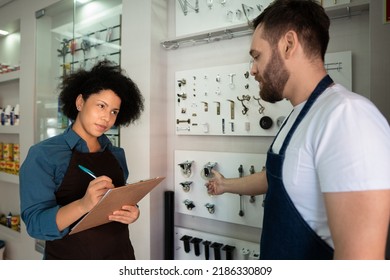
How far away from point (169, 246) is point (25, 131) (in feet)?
5.12

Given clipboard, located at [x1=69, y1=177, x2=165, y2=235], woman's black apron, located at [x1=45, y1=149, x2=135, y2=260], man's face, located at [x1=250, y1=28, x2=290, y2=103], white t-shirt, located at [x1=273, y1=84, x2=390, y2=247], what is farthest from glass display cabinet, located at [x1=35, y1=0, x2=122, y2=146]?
white t-shirt, located at [x1=273, y1=84, x2=390, y2=247]

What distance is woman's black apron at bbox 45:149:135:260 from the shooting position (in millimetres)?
924

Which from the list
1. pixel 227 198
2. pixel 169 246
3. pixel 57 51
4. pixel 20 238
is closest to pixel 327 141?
pixel 227 198

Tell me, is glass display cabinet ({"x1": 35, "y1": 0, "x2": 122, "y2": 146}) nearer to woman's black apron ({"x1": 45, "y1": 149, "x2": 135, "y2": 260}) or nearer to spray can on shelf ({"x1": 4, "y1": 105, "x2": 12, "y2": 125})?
spray can on shelf ({"x1": 4, "y1": 105, "x2": 12, "y2": 125})

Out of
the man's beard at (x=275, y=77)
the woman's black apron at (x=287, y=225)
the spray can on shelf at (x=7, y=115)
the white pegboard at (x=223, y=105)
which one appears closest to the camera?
the woman's black apron at (x=287, y=225)

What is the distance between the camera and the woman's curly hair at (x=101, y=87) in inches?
43.0

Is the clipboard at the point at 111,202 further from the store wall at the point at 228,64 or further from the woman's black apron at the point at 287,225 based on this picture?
the store wall at the point at 228,64

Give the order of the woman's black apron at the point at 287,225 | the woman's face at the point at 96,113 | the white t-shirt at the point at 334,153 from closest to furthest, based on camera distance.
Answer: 1. the white t-shirt at the point at 334,153
2. the woman's black apron at the point at 287,225
3. the woman's face at the point at 96,113

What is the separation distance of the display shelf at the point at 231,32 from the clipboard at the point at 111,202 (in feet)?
2.69

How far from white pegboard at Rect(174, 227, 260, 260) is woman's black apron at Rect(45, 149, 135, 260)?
582 millimetres

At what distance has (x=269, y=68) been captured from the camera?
722mm

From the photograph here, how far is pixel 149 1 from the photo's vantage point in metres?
1.50

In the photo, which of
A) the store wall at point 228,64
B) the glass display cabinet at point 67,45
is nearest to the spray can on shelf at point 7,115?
the glass display cabinet at point 67,45

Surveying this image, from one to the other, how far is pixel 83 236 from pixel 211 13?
1.35 metres
